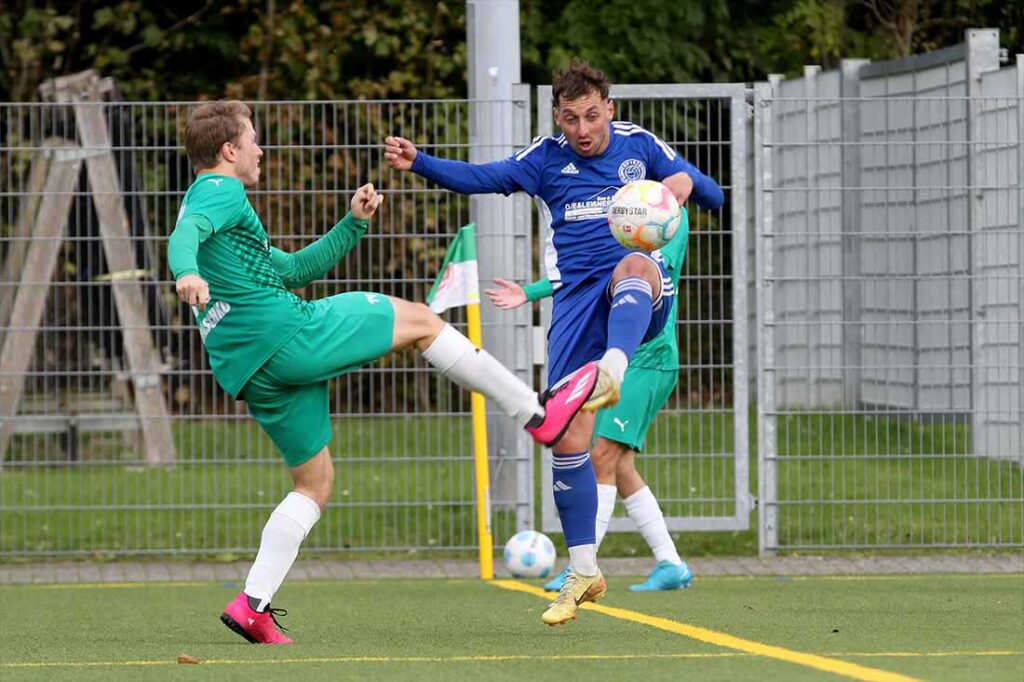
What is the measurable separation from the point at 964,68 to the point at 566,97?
6811 millimetres

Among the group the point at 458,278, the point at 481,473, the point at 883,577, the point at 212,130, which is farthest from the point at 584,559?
the point at 883,577

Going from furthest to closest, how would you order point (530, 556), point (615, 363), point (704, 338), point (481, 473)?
point (704, 338) → point (481, 473) → point (530, 556) → point (615, 363)

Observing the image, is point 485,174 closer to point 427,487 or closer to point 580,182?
point 580,182

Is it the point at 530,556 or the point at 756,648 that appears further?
the point at 530,556

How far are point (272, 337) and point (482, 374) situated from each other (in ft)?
2.33

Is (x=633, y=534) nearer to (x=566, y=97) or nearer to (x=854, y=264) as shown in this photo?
(x=854, y=264)

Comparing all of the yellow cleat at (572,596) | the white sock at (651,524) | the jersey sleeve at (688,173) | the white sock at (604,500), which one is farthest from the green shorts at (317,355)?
the white sock at (651,524)

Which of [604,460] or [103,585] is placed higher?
A: [604,460]

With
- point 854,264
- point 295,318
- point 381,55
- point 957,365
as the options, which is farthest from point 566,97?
point 381,55

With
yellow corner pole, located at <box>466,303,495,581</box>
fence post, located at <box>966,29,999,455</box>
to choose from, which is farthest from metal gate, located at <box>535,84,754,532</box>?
fence post, located at <box>966,29,999,455</box>

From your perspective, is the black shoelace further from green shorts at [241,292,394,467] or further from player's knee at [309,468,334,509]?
green shorts at [241,292,394,467]

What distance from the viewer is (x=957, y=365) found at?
33.8 ft

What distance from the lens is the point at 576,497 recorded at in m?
7.20

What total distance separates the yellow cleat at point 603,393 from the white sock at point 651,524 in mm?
2418
